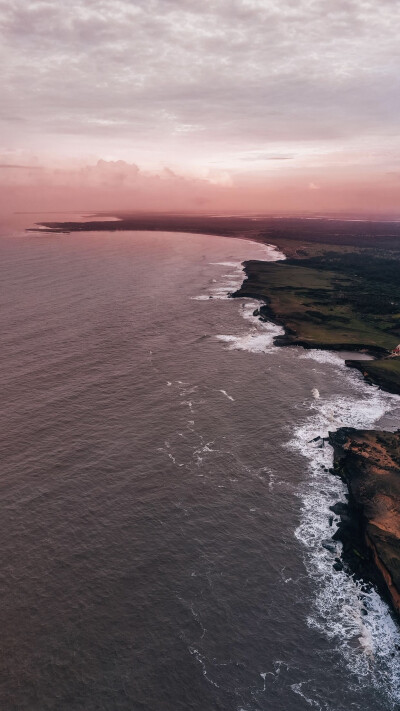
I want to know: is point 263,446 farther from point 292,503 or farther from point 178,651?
point 178,651

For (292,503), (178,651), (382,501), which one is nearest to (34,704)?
(178,651)

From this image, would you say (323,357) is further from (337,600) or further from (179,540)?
(337,600)

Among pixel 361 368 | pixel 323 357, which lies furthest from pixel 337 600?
pixel 323 357

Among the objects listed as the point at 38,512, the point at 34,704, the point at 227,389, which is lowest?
the point at 34,704

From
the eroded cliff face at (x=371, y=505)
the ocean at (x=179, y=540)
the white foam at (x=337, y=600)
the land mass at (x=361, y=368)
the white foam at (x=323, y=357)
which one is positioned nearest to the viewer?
the ocean at (x=179, y=540)

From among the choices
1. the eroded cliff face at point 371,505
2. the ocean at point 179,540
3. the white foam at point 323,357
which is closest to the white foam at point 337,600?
the ocean at point 179,540

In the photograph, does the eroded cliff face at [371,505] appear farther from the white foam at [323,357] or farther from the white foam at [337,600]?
the white foam at [323,357]
